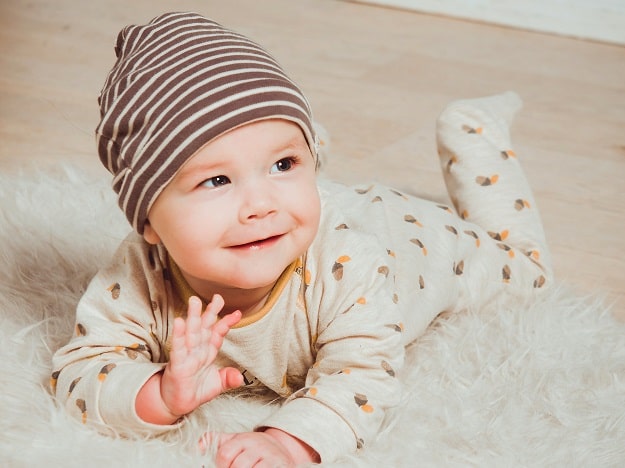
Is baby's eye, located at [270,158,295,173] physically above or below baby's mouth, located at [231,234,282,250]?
above

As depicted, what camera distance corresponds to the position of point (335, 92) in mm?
2217

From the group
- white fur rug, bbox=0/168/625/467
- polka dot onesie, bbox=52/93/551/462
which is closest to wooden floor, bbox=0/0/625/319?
white fur rug, bbox=0/168/625/467

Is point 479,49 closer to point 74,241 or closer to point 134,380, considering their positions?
point 74,241

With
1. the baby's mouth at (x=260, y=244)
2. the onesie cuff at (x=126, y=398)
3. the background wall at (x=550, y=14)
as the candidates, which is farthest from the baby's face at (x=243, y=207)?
the background wall at (x=550, y=14)

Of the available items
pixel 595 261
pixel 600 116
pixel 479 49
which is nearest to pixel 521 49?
pixel 479 49

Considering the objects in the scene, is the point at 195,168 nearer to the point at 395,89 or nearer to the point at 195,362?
the point at 195,362

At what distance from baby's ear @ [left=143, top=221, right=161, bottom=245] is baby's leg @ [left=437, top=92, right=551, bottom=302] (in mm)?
486

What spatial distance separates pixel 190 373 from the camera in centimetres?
87

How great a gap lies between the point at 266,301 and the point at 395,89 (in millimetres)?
1337

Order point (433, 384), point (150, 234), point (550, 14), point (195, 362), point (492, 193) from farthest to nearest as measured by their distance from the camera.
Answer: point (550, 14) < point (492, 193) < point (433, 384) < point (150, 234) < point (195, 362)

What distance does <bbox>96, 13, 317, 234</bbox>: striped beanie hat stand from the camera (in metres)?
0.89

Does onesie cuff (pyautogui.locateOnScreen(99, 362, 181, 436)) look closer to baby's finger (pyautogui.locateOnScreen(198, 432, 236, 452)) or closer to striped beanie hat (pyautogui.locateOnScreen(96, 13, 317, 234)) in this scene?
baby's finger (pyautogui.locateOnScreen(198, 432, 236, 452))

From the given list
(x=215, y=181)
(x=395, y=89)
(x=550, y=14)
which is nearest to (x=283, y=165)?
(x=215, y=181)

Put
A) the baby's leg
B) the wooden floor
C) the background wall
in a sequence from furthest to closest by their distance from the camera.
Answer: the background wall → the wooden floor → the baby's leg
